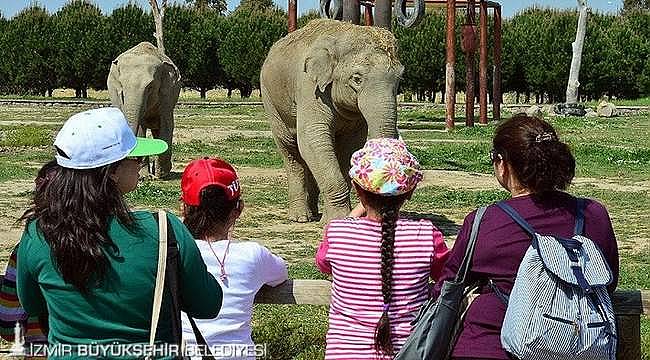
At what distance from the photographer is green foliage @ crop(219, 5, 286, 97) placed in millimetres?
50125

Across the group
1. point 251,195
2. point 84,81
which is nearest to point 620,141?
point 251,195

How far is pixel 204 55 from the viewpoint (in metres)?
51.4

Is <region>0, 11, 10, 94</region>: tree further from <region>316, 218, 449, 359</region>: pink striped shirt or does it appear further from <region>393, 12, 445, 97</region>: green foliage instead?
<region>316, 218, 449, 359</region>: pink striped shirt

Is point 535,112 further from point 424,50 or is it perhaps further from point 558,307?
point 424,50

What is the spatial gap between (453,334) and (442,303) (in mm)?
126

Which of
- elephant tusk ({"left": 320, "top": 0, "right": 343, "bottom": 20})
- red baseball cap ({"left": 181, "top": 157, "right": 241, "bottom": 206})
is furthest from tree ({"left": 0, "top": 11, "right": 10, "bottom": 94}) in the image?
red baseball cap ({"left": 181, "top": 157, "right": 241, "bottom": 206})

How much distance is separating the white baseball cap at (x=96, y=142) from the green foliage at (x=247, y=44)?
46472 millimetres

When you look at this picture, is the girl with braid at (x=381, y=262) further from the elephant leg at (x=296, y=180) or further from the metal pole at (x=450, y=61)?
the metal pole at (x=450, y=61)

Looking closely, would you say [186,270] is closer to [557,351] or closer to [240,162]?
[557,351]

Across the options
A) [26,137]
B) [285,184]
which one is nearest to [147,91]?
[285,184]

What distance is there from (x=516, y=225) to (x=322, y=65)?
23.7ft

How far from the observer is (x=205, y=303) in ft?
10.1

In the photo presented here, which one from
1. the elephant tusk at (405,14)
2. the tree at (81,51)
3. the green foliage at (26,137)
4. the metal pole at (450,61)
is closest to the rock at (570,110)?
the metal pole at (450,61)

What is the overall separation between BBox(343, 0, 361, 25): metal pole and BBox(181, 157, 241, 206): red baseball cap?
13102 mm
